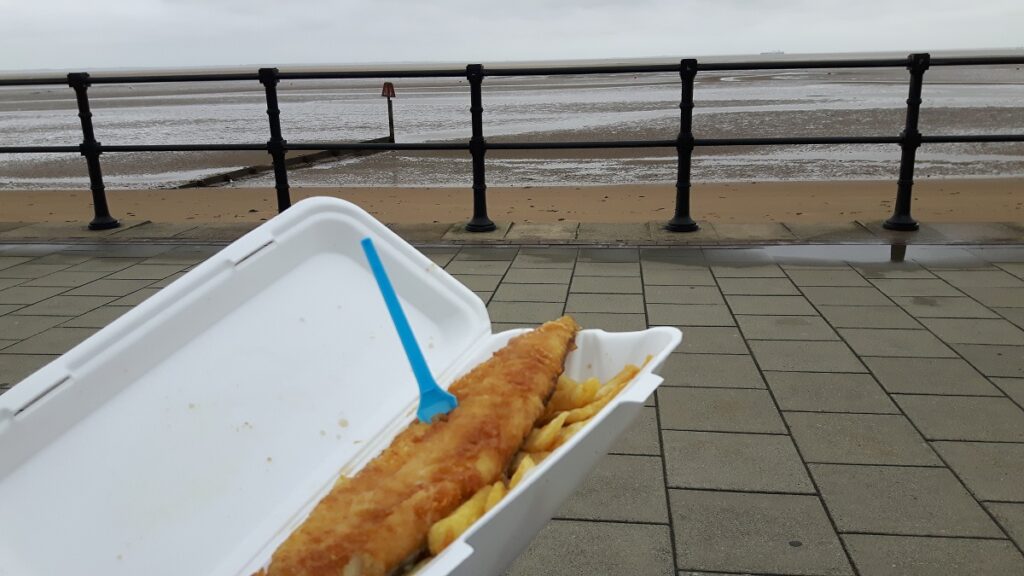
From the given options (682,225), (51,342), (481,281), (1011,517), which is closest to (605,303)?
(481,281)

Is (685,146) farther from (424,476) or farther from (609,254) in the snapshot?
(424,476)

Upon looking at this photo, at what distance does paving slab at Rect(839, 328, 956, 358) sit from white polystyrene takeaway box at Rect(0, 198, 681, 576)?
2.14m

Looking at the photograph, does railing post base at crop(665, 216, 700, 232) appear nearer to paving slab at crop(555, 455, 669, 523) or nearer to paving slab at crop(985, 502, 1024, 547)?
paving slab at crop(555, 455, 669, 523)

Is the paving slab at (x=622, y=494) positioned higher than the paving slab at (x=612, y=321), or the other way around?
the paving slab at (x=612, y=321)

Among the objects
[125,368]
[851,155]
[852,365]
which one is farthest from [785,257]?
[851,155]

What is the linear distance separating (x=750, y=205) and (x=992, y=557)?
596cm

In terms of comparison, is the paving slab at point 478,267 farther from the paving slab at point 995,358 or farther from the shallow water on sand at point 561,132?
the shallow water on sand at point 561,132

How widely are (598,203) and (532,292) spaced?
3.76m

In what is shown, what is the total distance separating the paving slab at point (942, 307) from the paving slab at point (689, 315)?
866 millimetres

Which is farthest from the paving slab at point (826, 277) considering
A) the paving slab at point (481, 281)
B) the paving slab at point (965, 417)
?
the paving slab at point (481, 281)

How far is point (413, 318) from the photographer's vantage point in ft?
6.17

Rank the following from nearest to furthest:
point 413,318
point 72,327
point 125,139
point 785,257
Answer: point 413,318 < point 72,327 < point 785,257 < point 125,139

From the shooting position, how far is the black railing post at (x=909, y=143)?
5.23m

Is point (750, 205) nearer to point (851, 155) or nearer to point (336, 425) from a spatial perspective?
point (851, 155)
